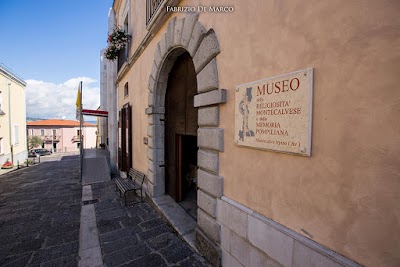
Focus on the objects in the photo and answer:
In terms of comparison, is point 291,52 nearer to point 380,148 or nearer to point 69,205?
point 380,148

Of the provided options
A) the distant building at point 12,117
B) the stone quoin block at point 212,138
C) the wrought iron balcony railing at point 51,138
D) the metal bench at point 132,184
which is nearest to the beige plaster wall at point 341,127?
the stone quoin block at point 212,138

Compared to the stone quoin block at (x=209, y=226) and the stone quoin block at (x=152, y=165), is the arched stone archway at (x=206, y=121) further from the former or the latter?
the stone quoin block at (x=152, y=165)

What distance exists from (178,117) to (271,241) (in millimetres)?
3284

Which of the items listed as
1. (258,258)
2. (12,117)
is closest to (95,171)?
(258,258)

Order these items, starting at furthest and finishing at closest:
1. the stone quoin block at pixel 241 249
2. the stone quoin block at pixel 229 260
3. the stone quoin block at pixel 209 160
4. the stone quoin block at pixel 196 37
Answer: the stone quoin block at pixel 196 37 < the stone quoin block at pixel 209 160 < the stone quoin block at pixel 229 260 < the stone quoin block at pixel 241 249

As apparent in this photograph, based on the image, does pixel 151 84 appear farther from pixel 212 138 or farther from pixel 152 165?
pixel 212 138

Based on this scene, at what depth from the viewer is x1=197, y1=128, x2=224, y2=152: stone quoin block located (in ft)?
8.98

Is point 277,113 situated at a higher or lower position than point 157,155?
higher

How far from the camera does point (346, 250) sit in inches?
58.4

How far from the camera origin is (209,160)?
2.97m

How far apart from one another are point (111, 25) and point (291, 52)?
40.6 feet

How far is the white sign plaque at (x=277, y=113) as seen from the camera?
1.70 meters

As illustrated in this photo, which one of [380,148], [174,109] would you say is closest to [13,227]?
[174,109]

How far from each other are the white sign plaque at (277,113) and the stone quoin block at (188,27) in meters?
1.59
